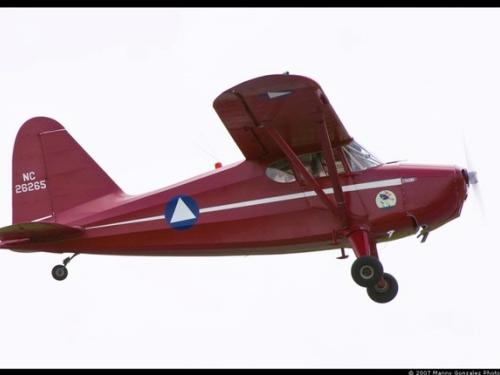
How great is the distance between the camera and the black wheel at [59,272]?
11477mm

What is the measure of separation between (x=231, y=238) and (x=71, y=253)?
2458 mm

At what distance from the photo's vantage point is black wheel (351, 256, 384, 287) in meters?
10.1

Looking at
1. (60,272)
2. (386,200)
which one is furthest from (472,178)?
(60,272)

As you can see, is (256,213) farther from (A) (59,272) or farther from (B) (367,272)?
(A) (59,272)

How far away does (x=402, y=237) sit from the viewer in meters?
10.8

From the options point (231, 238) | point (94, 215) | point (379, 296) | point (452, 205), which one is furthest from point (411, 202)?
point (94, 215)

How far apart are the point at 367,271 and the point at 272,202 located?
1.65m

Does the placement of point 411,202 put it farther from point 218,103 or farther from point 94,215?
point 94,215

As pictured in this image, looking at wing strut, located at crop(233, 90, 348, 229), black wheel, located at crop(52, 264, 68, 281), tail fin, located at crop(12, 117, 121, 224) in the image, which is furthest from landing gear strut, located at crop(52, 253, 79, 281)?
wing strut, located at crop(233, 90, 348, 229)

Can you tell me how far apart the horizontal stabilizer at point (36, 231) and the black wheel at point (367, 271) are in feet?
13.6

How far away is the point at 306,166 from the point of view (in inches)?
424

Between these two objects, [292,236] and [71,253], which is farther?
[71,253]

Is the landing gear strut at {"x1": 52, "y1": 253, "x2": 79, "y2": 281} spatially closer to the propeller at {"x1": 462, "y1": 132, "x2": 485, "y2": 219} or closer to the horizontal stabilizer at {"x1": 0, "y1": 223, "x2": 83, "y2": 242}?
the horizontal stabilizer at {"x1": 0, "y1": 223, "x2": 83, "y2": 242}

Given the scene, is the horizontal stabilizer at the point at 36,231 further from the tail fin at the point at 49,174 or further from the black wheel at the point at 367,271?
the black wheel at the point at 367,271
